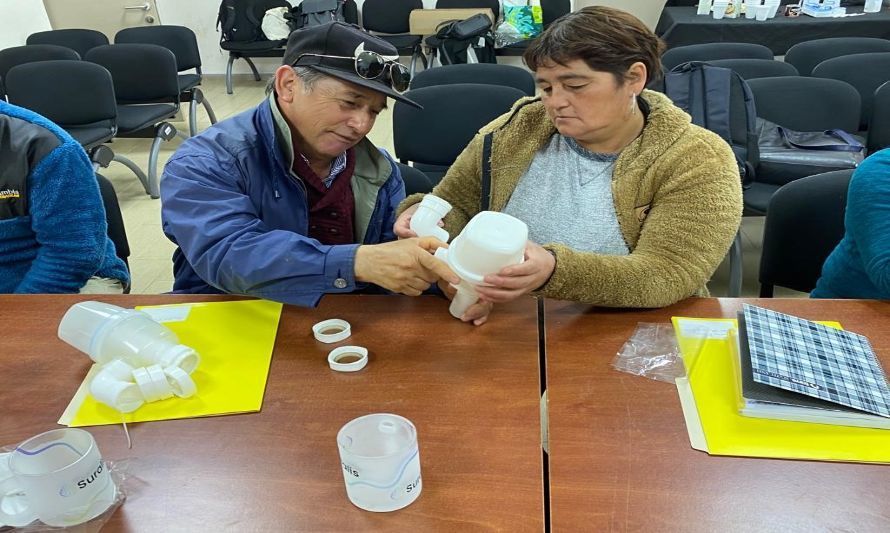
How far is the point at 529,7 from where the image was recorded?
18.7 ft

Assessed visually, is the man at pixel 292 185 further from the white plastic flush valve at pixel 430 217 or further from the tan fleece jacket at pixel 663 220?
the tan fleece jacket at pixel 663 220

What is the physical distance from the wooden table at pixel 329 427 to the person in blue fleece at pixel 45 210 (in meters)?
0.29

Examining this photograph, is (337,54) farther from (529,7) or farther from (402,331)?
(529,7)

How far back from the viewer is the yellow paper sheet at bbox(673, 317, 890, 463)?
921 mm

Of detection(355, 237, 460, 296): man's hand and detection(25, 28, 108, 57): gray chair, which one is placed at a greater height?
detection(25, 28, 108, 57): gray chair

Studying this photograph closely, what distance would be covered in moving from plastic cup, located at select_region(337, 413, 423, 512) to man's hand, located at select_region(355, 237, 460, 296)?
1.16ft

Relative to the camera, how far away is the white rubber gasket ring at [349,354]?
113 centimetres

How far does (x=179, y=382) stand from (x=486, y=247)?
22.5 inches

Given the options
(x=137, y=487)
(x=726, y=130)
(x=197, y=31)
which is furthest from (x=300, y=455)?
(x=197, y=31)

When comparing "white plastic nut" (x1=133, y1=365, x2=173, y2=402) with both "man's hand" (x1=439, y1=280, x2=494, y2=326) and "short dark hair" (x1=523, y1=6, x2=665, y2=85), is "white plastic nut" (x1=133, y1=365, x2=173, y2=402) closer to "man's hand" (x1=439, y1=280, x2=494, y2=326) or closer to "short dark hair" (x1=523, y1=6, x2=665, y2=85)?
"man's hand" (x1=439, y1=280, x2=494, y2=326)

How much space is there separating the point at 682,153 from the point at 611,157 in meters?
0.18

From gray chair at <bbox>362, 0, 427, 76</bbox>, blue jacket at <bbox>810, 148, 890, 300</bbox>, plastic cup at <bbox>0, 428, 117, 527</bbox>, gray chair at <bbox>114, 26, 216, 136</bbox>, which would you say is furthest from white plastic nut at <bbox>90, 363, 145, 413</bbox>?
gray chair at <bbox>362, 0, 427, 76</bbox>

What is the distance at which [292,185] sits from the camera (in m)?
1.46

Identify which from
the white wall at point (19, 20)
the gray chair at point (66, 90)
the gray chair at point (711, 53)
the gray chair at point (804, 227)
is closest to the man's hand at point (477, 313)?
the gray chair at point (804, 227)
